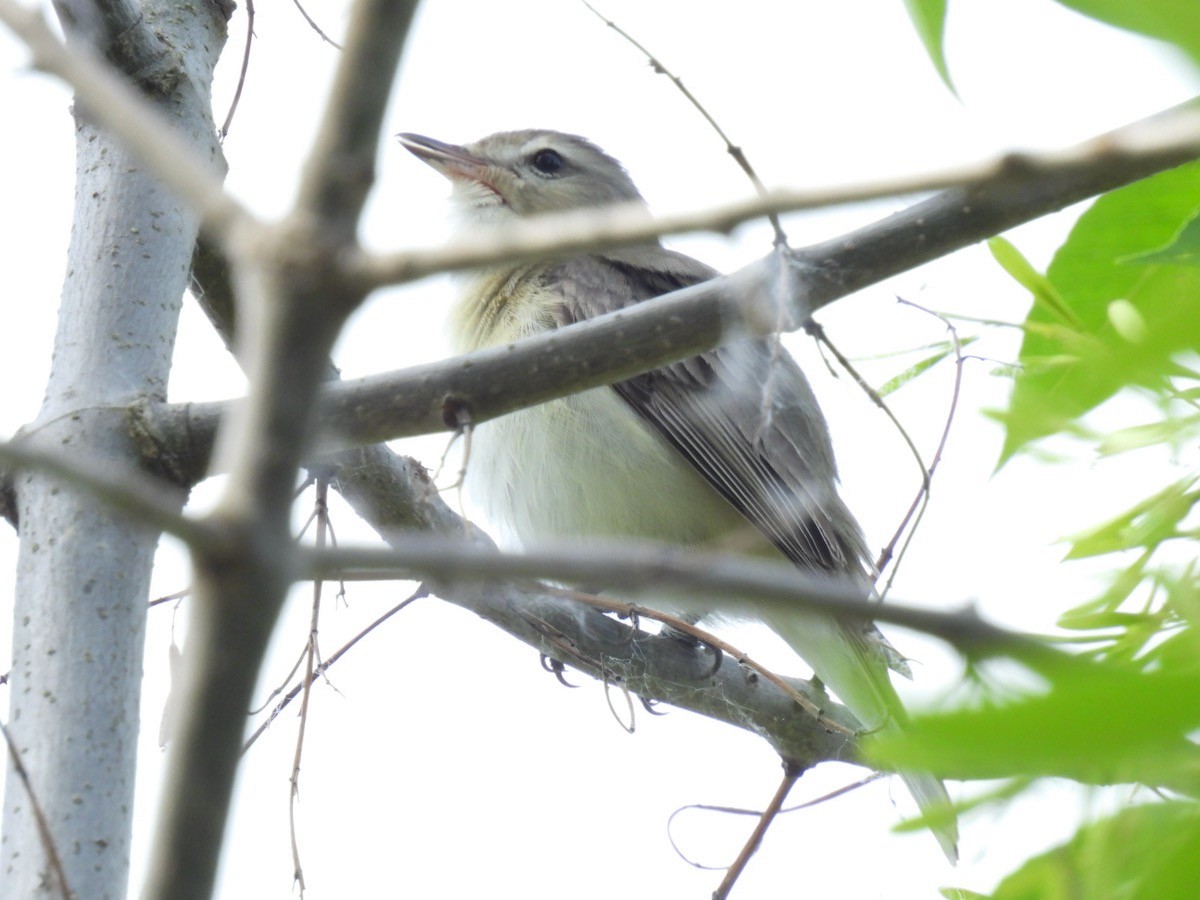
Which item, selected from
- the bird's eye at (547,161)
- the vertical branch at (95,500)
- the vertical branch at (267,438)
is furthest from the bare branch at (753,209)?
the bird's eye at (547,161)

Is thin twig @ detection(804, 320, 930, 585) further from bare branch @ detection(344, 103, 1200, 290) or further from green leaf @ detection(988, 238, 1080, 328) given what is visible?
bare branch @ detection(344, 103, 1200, 290)

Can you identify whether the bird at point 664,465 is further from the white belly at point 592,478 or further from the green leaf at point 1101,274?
the green leaf at point 1101,274

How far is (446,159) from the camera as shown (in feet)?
21.0

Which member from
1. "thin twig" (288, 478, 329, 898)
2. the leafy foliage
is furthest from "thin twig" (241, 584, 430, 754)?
the leafy foliage

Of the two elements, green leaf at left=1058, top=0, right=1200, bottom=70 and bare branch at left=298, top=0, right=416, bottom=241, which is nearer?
green leaf at left=1058, top=0, right=1200, bottom=70

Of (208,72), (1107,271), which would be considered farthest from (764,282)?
(208,72)

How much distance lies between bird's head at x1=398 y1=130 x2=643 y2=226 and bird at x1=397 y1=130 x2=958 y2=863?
88 cm

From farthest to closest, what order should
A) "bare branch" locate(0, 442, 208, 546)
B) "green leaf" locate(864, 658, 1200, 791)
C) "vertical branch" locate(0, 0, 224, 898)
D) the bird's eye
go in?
the bird's eye
"vertical branch" locate(0, 0, 224, 898)
"bare branch" locate(0, 442, 208, 546)
"green leaf" locate(864, 658, 1200, 791)

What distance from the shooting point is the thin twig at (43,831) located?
1.81 meters

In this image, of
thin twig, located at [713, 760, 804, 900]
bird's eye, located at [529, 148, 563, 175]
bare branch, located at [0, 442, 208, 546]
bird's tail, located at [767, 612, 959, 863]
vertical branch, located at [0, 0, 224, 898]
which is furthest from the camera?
bird's eye, located at [529, 148, 563, 175]

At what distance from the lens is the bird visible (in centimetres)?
491

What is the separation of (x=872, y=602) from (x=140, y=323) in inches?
93.8

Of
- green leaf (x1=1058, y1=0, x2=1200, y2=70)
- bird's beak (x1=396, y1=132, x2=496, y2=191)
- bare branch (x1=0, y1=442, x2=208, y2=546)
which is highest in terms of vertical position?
bird's beak (x1=396, y1=132, x2=496, y2=191)

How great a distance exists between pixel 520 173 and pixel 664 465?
88.3 inches
